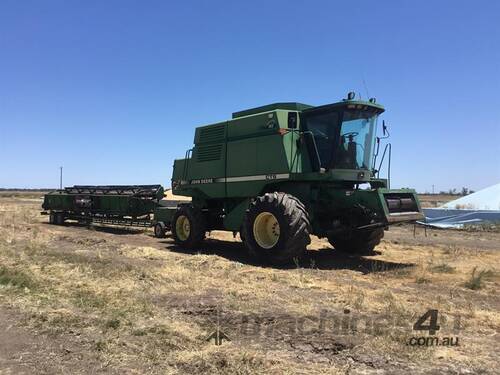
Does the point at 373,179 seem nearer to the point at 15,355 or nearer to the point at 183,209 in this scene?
the point at 183,209

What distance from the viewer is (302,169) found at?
11633 mm

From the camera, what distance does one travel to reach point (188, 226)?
570 inches

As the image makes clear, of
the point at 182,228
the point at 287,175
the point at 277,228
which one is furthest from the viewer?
the point at 182,228

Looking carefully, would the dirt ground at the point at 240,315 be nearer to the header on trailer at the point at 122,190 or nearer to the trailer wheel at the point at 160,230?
the trailer wheel at the point at 160,230

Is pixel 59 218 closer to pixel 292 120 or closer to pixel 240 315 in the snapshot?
pixel 292 120

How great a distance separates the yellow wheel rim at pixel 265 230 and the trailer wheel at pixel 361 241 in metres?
2.38

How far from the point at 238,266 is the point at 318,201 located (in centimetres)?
244

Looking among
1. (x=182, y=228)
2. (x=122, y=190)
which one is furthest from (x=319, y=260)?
(x=122, y=190)

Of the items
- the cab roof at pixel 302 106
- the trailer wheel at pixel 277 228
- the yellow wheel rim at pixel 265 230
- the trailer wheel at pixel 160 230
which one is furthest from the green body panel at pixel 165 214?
the yellow wheel rim at pixel 265 230

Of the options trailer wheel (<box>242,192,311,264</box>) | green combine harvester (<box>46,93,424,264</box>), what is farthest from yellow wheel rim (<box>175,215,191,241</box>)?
trailer wheel (<box>242,192,311,264</box>)

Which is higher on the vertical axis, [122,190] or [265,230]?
[122,190]

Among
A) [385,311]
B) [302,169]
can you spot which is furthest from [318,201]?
[385,311]

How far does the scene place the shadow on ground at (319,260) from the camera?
11.0 m

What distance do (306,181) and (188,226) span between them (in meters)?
4.22
